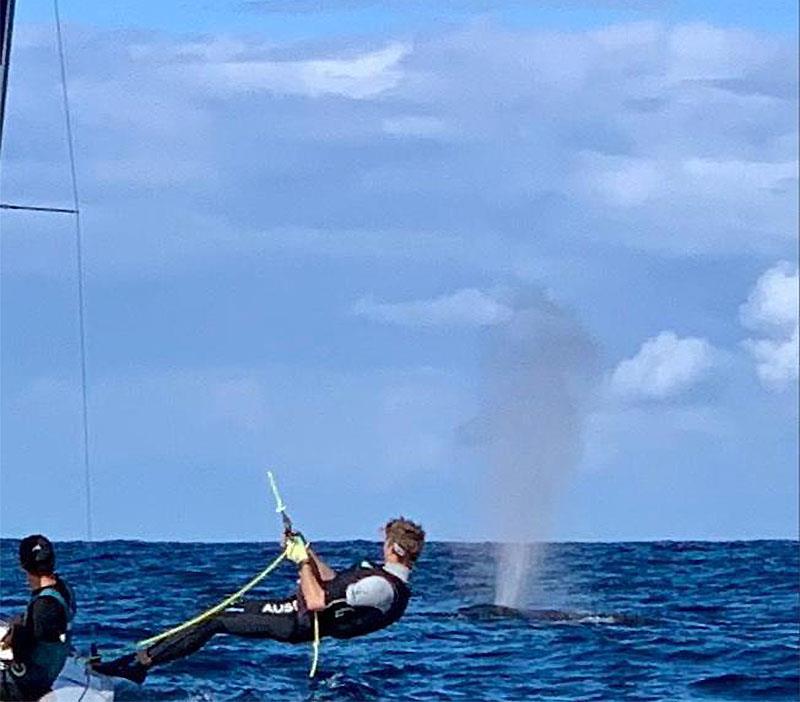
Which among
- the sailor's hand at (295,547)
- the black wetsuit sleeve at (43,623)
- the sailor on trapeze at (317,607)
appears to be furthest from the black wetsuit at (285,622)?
the black wetsuit sleeve at (43,623)

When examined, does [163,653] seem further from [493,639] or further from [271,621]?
[493,639]

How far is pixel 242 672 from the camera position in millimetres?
29578

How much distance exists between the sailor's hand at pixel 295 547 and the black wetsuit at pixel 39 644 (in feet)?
4.79

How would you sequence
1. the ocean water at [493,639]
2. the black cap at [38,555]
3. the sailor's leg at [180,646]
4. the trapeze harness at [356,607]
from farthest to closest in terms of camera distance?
the ocean water at [493,639] → the sailor's leg at [180,646] → the trapeze harness at [356,607] → the black cap at [38,555]

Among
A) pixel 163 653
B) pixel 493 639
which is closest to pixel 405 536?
pixel 163 653

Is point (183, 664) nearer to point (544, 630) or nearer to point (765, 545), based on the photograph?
point (544, 630)

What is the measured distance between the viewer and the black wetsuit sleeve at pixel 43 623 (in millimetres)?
15977

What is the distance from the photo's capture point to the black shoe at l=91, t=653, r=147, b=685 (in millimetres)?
17609

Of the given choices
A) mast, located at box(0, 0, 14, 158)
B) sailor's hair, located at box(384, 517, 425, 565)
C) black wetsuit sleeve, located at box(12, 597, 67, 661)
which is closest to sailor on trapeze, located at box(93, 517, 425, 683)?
sailor's hair, located at box(384, 517, 425, 565)

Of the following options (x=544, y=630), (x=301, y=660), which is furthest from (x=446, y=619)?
(x=301, y=660)

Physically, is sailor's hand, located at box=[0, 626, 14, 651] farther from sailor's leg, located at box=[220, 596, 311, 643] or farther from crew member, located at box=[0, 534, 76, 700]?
sailor's leg, located at box=[220, 596, 311, 643]

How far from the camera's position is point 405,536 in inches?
669

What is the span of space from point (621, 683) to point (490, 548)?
81.4ft

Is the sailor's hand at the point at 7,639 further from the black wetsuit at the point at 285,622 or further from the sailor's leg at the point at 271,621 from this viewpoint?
the sailor's leg at the point at 271,621
